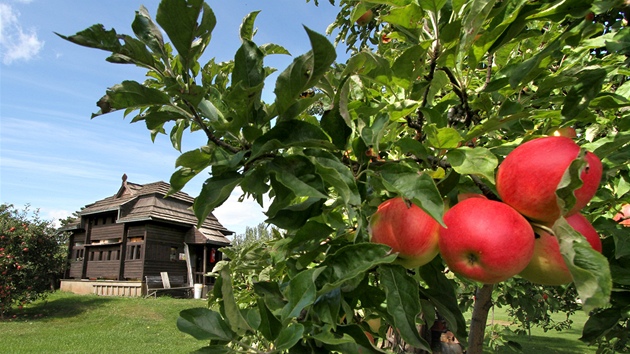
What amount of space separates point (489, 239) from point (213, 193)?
0.54 meters

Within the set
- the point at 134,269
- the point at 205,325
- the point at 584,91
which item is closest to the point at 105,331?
the point at 134,269

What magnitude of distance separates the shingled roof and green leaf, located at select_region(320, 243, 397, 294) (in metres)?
17.7

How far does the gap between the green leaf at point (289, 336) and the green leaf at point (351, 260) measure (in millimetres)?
81

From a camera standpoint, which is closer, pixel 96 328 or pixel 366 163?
pixel 366 163

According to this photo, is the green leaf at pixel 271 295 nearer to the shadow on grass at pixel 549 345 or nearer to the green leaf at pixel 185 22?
the green leaf at pixel 185 22

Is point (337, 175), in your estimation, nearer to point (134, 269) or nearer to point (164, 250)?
point (134, 269)

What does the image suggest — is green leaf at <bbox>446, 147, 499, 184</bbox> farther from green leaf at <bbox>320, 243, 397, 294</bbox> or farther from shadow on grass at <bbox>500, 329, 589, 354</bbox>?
shadow on grass at <bbox>500, 329, 589, 354</bbox>

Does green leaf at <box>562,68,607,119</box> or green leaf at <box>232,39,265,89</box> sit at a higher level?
green leaf at <box>232,39,265,89</box>

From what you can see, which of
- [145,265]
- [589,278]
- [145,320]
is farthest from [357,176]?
[145,265]

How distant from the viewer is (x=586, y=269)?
2.17ft

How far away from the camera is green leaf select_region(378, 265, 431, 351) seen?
33.2 inches

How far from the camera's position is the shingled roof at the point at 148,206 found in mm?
18391

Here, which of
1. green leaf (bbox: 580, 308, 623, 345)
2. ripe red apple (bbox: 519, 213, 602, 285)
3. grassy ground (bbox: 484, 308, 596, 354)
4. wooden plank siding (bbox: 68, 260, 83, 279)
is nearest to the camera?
ripe red apple (bbox: 519, 213, 602, 285)

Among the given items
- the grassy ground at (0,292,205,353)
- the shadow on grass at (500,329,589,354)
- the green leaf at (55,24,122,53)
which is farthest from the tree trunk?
the shadow on grass at (500,329,589,354)
